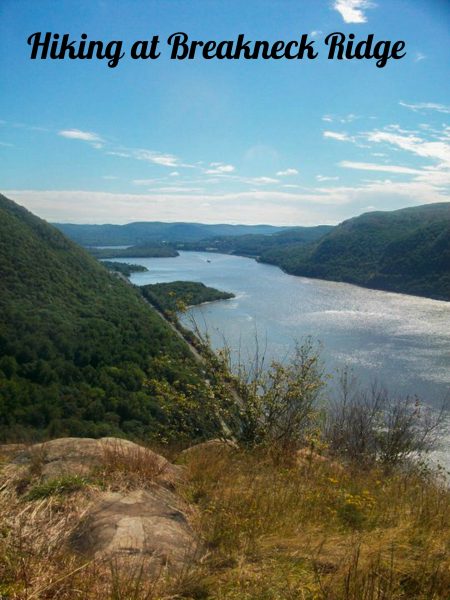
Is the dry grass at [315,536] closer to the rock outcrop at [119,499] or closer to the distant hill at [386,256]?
the rock outcrop at [119,499]

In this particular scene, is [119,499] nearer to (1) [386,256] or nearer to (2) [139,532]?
(2) [139,532]

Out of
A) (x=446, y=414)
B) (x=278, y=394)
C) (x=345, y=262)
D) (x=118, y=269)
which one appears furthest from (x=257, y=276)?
(x=278, y=394)

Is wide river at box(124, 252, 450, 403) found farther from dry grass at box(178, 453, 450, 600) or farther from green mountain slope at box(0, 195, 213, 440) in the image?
dry grass at box(178, 453, 450, 600)

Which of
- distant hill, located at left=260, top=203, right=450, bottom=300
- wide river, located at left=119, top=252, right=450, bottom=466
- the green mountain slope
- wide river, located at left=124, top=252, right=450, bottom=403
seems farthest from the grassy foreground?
distant hill, located at left=260, top=203, right=450, bottom=300

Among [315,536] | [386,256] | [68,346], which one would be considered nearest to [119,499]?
[315,536]

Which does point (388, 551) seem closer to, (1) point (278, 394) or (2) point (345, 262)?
(1) point (278, 394)

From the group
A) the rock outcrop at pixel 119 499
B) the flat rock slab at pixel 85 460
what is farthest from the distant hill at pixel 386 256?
the rock outcrop at pixel 119 499
